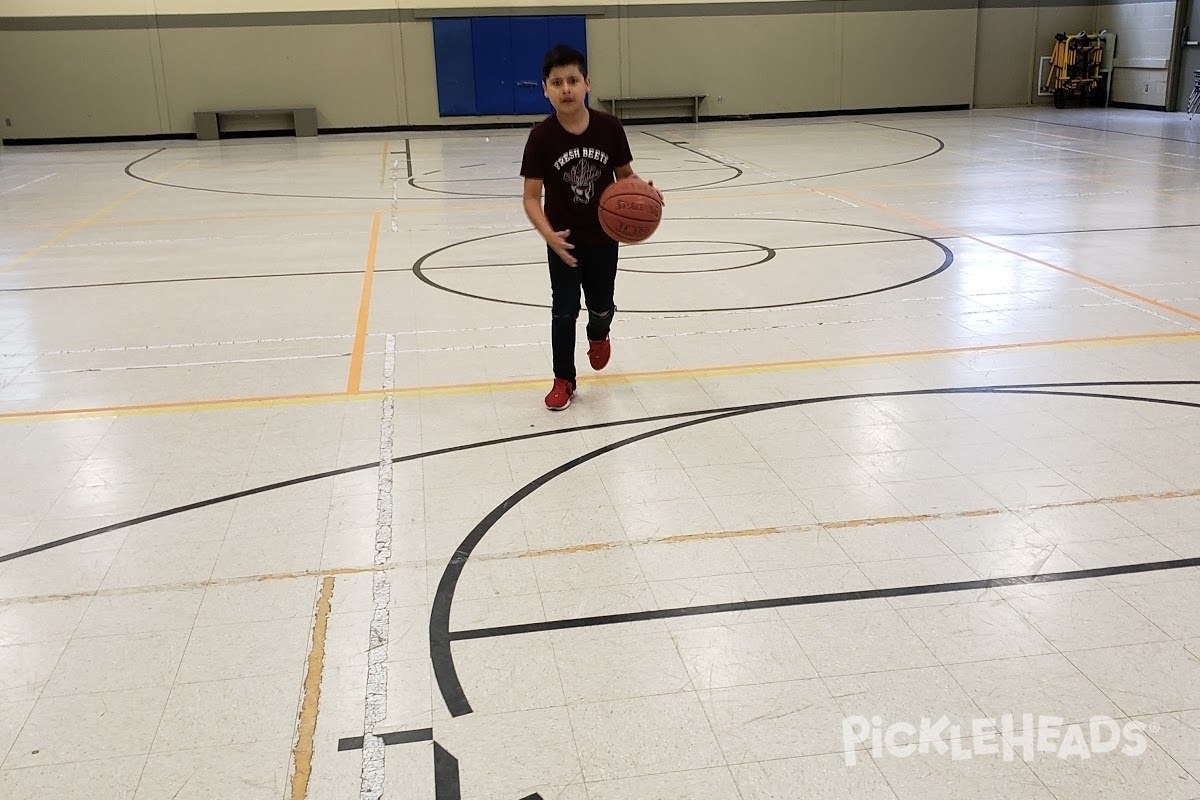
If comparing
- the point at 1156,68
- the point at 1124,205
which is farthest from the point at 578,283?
the point at 1156,68

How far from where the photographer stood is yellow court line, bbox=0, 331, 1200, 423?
558 cm

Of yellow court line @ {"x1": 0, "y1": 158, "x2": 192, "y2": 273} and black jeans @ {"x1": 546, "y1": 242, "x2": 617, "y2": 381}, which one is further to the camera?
yellow court line @ {"x1": 0, "y1": 158, "x2": 192, "y2": 273}

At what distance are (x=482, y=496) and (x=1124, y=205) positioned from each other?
9367 millimetres

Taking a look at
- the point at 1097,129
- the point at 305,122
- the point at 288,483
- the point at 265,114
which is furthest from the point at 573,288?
the point at 265,114

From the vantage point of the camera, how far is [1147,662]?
3.07 metres

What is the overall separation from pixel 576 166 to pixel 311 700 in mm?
2977

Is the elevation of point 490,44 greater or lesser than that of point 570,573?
greater

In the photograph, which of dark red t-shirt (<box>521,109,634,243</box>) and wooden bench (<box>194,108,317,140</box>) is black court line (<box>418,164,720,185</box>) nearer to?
wooden bench (<box>194,108,317,140</box>)

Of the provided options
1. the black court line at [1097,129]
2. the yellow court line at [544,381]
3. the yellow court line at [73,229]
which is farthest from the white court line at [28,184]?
the black court line at [1097,129]

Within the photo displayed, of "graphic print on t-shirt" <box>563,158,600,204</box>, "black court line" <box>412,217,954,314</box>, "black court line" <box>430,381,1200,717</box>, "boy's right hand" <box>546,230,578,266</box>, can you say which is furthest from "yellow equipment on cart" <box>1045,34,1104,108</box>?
"boy's right hand" <box>546,230,578,266</box>

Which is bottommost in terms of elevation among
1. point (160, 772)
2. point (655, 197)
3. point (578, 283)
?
point (160, 772)

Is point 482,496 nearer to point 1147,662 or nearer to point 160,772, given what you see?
point 160,772

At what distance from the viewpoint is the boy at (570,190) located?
505cm

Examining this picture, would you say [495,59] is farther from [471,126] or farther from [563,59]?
[563,59]
